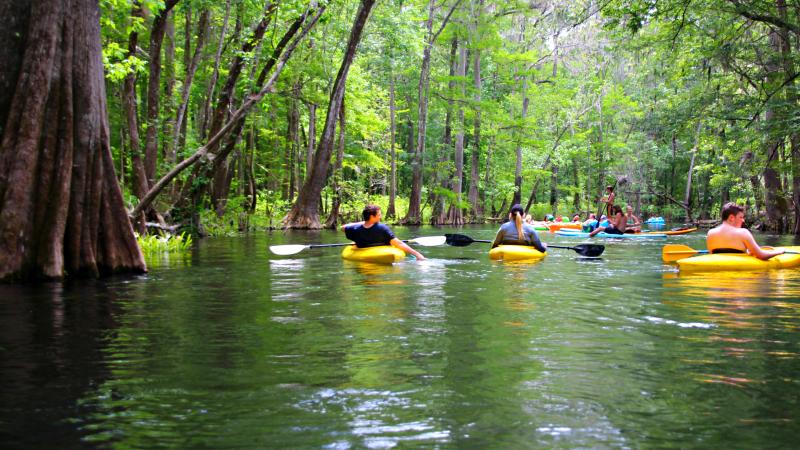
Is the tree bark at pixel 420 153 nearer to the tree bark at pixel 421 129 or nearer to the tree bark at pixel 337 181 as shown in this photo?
the tree bark at pixel 421 129

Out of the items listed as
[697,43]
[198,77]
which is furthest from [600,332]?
[198,77]

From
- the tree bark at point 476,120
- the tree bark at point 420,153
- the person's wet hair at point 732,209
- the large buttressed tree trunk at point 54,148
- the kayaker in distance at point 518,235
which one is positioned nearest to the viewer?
the large buttressed tree trunk at point 54,148

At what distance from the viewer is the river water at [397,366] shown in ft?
11.2

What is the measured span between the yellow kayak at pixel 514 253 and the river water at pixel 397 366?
395cm

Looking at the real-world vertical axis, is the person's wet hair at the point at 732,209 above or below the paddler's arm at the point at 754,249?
above

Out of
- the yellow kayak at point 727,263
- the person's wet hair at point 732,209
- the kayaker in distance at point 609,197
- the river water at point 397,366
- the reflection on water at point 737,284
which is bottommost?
the river water at point 397,366

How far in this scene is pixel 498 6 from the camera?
3591 centimetres

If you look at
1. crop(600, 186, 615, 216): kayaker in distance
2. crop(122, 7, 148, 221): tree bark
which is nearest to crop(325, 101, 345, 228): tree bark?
crop(600, 186, 615, 216): kayaker in distance

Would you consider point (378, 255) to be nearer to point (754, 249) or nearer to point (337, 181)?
point (754, 249)

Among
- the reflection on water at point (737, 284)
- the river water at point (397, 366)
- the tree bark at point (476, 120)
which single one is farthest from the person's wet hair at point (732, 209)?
the tree bark at point (476, 120)

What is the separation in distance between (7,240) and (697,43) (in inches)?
780

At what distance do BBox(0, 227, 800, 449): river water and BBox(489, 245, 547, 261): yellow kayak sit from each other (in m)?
3.95

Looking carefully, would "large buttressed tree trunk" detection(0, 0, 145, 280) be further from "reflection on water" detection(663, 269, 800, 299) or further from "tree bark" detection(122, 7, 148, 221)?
"reflection on water" detection(663, 269, 800, 299)

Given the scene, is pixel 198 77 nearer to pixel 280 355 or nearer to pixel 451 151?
pixel 451 151
